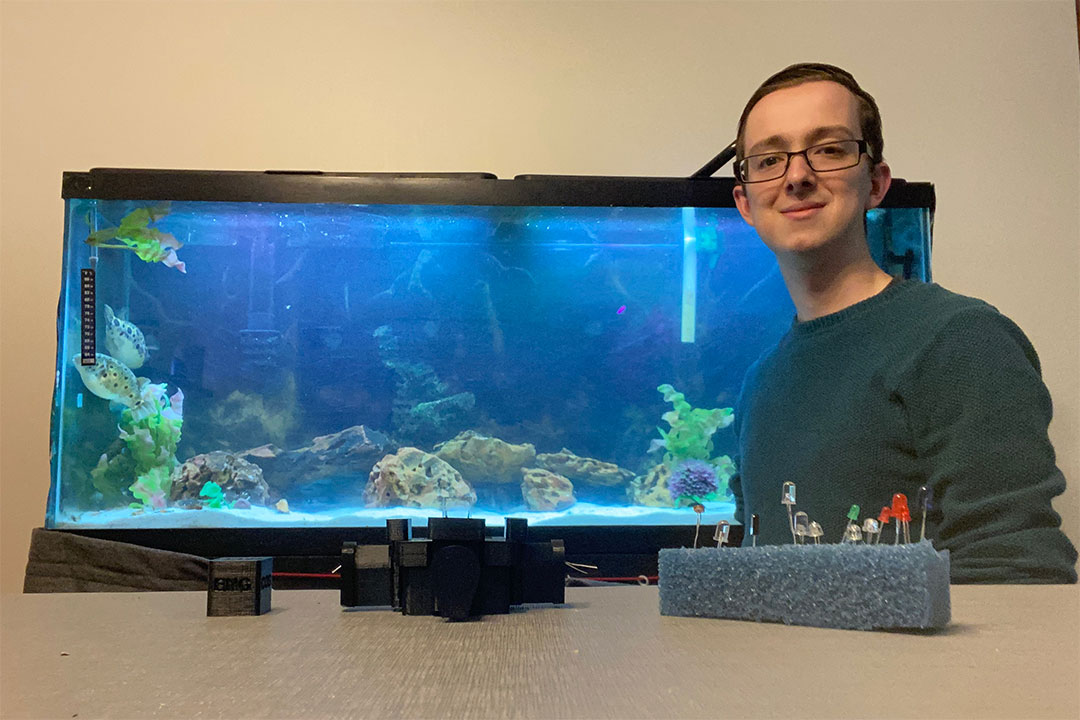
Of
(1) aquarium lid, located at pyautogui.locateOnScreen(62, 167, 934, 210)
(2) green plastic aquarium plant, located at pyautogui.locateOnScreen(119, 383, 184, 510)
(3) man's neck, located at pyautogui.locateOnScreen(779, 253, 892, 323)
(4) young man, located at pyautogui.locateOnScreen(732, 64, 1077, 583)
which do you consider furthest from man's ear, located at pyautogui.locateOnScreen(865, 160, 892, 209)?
(2) green plastic aquarium plant, located at pyautogui.locateOnScreen(119, 383, 184, 510)

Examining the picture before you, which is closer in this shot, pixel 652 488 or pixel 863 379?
pixel 863 379

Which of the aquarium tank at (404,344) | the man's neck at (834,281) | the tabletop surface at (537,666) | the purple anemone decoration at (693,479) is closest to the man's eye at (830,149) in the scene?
the man's neck at (834,281)

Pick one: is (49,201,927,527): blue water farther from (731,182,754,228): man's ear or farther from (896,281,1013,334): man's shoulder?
(896,281,1013,334): man's shoulder

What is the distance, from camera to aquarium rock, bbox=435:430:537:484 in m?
1.95

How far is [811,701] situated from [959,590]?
0.46 m

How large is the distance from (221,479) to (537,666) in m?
1.65

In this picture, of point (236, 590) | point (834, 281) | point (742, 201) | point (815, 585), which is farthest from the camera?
point (742, 201)

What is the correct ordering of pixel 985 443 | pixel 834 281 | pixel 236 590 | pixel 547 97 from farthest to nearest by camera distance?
1. pixel 547 97
2. pixel 834 281
3. pixel 985 443
4. pixel 236 590

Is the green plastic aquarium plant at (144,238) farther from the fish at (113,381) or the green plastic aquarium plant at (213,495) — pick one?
the green plastic aquarium plant at (213,495)

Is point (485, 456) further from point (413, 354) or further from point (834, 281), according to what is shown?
point (834, 281)

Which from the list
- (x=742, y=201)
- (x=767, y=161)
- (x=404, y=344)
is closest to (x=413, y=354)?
(x=404, y=344)

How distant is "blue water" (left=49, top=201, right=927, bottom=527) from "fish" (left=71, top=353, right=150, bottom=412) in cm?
1

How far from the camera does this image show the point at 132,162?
238 cm

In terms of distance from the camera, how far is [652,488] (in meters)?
1.98
